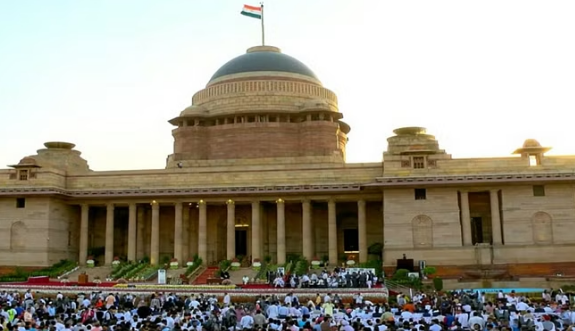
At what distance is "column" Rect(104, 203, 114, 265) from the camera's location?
144 feet

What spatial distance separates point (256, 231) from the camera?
4272 cm

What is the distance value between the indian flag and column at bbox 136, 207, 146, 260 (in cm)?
2136

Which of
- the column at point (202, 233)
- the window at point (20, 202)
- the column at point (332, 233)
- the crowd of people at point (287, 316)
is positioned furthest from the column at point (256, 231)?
the window at point (20, 202)

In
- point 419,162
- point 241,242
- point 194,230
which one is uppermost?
point 419,162

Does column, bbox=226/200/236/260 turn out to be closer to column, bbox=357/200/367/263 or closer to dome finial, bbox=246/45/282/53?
column, bbox=357/200/367/263

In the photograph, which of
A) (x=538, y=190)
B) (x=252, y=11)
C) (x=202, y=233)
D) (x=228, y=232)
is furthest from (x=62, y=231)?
(x=538, y=190)

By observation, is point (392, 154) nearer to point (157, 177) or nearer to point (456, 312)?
point (157, 177)

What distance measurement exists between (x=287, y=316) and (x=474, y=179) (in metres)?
22.1

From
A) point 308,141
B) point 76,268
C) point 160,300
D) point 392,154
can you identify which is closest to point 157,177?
point 76,268

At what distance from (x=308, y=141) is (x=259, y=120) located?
4455 mm

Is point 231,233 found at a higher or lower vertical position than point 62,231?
lower

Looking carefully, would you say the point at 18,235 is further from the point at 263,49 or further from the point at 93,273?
the point at 263,49

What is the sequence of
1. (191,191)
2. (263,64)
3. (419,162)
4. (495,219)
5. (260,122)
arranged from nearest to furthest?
(495,219)
(419,162)
(191,191)
(260,122)
(263,64)

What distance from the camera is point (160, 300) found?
1026 inches
